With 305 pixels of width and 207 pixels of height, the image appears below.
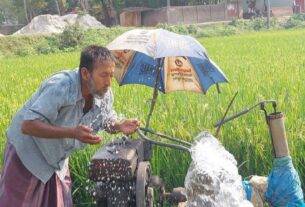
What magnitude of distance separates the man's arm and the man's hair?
334mm

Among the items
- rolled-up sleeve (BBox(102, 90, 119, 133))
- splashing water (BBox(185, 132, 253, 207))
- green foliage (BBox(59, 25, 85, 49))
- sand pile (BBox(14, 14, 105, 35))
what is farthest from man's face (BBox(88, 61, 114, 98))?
sand pile (BBox(14, 14, 105, 35))

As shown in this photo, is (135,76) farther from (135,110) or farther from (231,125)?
(135,110)

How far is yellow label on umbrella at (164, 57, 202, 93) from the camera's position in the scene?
3549 millimetres

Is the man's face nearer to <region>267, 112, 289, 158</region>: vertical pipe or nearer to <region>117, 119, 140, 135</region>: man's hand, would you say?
<region>117, 119, 140, 135</region>: man's hand

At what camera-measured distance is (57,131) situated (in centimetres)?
272

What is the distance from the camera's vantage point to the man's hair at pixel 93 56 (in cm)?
277

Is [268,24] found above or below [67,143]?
below

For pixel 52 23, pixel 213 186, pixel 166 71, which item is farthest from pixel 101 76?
pixel 52 23

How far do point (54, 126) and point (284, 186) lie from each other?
115 centimetres

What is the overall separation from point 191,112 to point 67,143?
190cm

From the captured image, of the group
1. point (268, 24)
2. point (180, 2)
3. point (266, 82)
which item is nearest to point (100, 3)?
point (180, 2)

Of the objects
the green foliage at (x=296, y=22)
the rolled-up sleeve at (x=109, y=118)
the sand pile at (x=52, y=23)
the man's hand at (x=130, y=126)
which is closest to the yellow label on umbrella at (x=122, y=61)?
the rolled-up sleeve at (x=109, y=118)

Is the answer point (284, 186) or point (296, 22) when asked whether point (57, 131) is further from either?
point (296, 22)

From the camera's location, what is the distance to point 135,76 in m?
3.60
